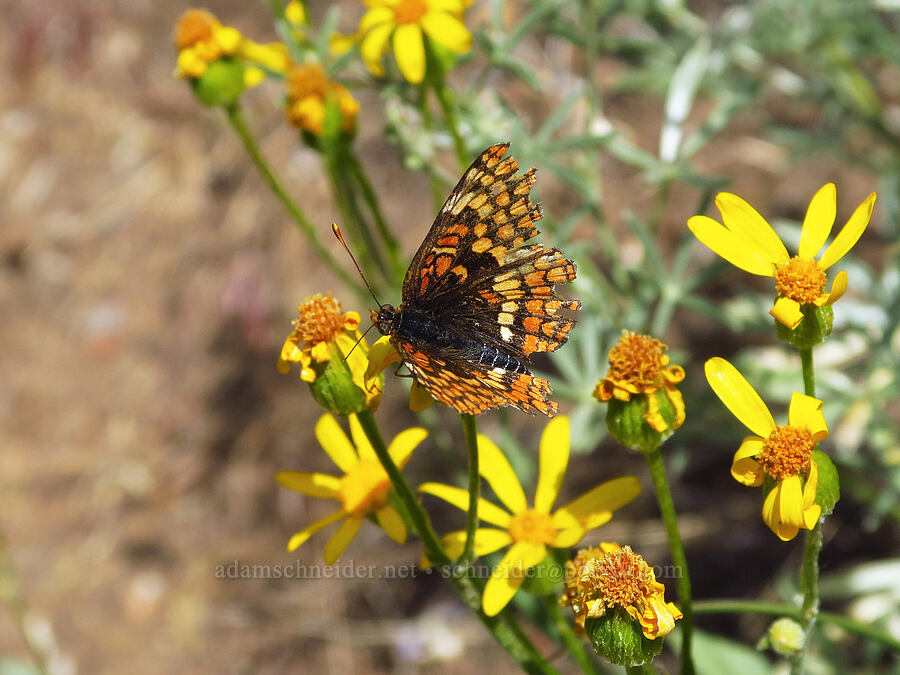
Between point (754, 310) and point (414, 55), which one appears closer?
point (414, 55)

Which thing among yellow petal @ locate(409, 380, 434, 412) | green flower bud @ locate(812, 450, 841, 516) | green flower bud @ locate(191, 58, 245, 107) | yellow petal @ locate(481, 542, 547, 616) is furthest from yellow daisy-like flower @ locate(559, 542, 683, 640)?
green flower bud @ locate(191, 58, 245, 107)

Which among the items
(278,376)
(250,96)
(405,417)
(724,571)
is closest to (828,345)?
(724,571)

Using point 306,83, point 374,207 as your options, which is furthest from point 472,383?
point 306,83

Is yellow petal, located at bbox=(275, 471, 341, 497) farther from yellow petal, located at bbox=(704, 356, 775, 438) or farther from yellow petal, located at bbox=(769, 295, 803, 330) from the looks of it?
yellow petal, located at bbox=(769, 295, 803, 330)

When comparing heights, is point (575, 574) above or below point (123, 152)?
below

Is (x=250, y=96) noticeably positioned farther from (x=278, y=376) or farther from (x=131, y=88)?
(x=278, y=376)

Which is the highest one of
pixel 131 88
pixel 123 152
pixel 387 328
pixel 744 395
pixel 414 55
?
pixel 131 88
